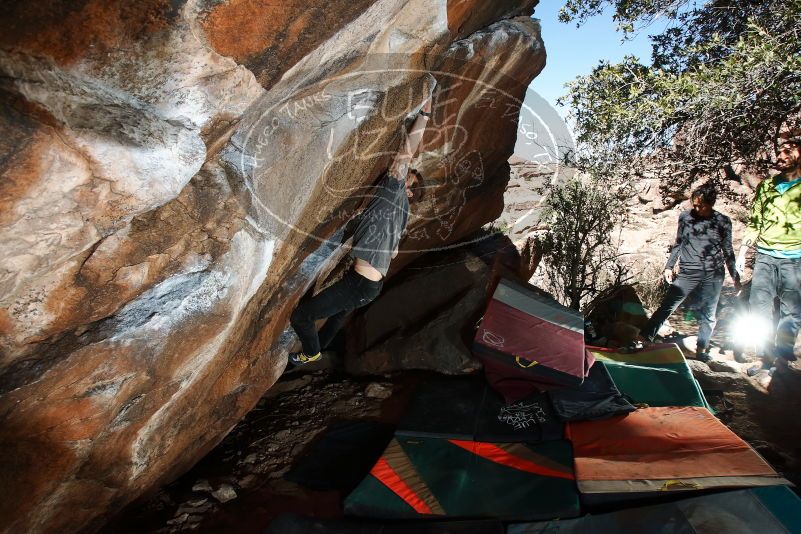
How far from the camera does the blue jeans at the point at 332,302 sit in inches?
134

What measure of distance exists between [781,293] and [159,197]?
5.48 metres

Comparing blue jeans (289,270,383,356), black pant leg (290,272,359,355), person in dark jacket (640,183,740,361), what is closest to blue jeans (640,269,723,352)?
person in dark jacket (640,183,740,361)

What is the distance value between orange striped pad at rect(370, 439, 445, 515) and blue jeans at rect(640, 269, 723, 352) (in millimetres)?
3868

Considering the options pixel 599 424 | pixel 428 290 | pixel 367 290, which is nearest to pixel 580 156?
pixel 428 290

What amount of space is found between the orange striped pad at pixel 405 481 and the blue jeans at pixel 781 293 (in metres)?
3.95

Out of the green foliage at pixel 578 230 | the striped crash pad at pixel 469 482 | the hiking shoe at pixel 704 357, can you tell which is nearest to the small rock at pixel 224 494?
the striped crash pad at pixel 469 482

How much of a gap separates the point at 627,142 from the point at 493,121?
186 cm

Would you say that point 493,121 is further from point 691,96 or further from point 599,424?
point 599,424

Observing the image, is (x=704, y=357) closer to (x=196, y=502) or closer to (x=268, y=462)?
(x=268, y=462)

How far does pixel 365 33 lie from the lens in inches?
98.4

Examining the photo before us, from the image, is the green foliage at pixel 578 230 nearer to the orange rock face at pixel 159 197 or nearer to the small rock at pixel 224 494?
the orange rock face at pixel 159 197

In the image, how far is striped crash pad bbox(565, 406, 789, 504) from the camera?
2768 millimetres

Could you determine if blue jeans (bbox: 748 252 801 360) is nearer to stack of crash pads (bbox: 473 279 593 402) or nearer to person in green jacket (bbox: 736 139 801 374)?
person in green jacket (bbox: 736 139 801 374)

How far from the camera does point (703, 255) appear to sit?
4.83 meters
